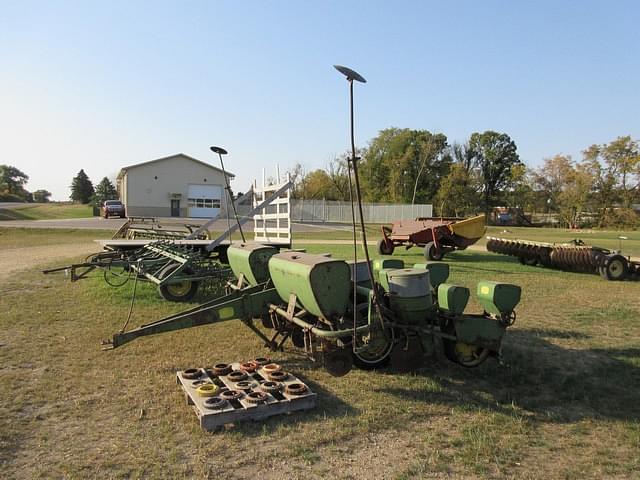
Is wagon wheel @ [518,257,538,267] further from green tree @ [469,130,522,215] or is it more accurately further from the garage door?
green tree @ [469,130,522,215]

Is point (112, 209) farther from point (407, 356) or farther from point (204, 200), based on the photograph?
point (407, 356)

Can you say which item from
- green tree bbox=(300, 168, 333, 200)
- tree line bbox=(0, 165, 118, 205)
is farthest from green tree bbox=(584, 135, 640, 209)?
tree line bbox=(0, 165, 118, 205)

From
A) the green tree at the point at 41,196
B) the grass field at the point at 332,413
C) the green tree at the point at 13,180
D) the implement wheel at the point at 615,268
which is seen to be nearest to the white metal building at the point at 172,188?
the implement wheel at the point at 615,268

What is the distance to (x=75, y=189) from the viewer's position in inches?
3575

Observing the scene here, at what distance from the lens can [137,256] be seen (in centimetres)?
986

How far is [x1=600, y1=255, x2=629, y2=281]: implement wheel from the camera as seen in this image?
12188mm

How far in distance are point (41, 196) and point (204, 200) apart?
83722 mm

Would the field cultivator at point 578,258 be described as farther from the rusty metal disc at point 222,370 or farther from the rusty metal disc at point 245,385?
the rusty metal disc at point 245,385

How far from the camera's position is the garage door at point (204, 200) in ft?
172

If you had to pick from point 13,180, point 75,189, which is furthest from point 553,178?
point 13,180

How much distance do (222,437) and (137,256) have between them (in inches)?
267

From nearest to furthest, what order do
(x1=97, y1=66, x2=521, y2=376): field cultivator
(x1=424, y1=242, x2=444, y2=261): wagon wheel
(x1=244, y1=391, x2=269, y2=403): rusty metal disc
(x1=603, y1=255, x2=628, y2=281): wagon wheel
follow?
(x1=244, y1=391, x2=269, y2=403): rusty metal disc < (x1=97, y1=66, x2=521, y2=376): field cultivator < (x1=603, y1=255, x2=628, y2=281): wagon wheel < (x1=424, y1=242, x2=444, y2=261): wagon wheel

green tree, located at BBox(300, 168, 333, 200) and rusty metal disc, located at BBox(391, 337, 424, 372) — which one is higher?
green tree, located at BBox(300, 168, 333, 200)

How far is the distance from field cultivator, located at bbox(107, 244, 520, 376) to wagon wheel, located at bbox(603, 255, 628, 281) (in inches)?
340
